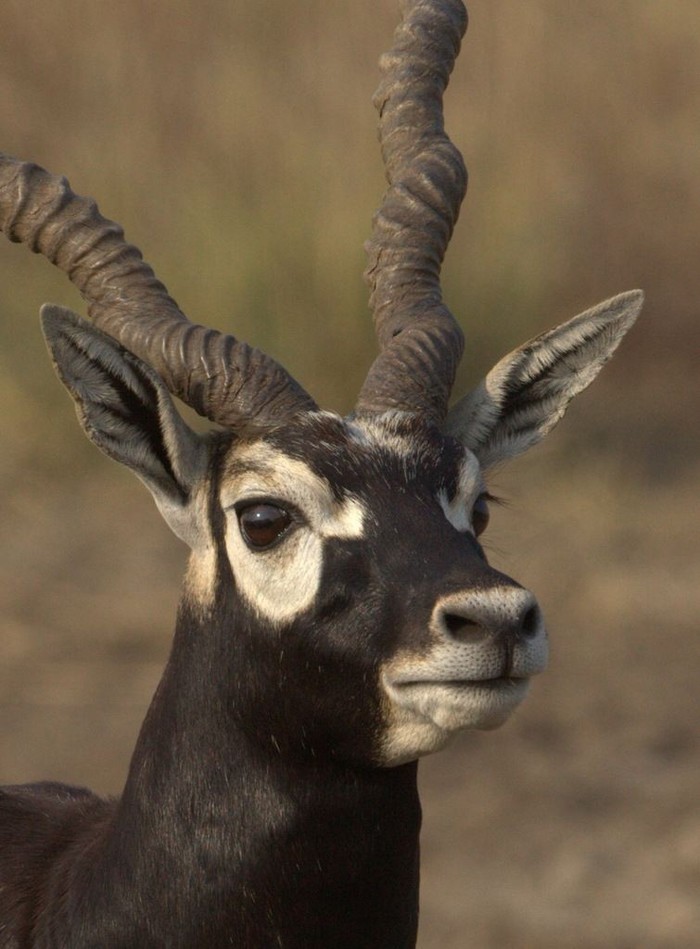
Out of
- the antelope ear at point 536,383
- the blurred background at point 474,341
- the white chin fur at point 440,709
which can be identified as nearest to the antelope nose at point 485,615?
the white chin fur at point 440,709

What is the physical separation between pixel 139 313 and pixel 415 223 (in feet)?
3.13

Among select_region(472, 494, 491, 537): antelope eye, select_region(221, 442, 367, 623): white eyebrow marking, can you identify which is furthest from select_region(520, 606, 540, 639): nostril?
select_region(472, 494, 491, 537): antelope eye

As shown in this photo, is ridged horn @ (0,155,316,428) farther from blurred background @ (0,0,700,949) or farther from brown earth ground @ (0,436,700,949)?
blurred background @ (0,0,700,949)

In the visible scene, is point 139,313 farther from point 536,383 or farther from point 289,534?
point 536,383

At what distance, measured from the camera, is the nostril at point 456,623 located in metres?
4.37

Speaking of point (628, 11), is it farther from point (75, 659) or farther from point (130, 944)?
point (130, 944)

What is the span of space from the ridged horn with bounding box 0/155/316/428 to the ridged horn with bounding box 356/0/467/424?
1.03ft

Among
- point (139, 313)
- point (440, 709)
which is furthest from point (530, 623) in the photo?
point (139, 313)

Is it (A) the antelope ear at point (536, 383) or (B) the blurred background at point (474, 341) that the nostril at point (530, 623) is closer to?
(A) the antelope ear at point (536, 383)

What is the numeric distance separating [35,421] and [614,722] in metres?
5.91

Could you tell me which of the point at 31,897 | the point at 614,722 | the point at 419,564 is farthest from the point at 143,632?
the point at 419,564

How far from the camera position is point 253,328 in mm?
14781

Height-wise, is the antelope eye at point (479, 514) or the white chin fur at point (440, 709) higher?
the antelope eye at point (479, 514)

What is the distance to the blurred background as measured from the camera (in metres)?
9.81
